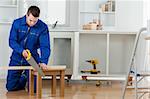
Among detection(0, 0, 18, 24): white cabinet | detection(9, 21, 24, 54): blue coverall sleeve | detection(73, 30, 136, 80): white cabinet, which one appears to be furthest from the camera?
detection(0, 0, 18, 24): white cabinet

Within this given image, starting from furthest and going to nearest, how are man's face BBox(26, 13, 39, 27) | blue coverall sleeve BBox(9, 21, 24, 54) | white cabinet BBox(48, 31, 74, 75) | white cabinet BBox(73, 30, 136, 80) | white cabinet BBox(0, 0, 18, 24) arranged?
white cabinet BBox(0, 0, 18, 24), white cabinet BBox(73, 30, 136, 80), white cabinet BBox(48, 31, 74, 75), blue coverall sleeve BBox(9, 21, 24, 54), man's face BBox(26, 13, 39, 27)

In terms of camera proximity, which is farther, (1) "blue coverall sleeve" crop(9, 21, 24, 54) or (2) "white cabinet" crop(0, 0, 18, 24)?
(2) "white cabinet" crop(0, 0, 18, 24)

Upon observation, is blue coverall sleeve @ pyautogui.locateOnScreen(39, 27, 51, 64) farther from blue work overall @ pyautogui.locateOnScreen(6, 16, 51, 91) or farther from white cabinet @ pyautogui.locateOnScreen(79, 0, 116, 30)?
white cabinet @ pyautogui.locateOnScreen(79, 0, 116, 30)

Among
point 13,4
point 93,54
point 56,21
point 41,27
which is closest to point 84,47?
point 93,54

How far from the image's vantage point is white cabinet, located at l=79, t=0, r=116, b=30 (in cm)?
587

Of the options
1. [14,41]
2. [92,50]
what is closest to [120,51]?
[92,50]

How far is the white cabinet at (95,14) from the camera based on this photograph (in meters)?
5.87

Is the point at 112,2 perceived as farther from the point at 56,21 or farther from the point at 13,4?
the point at 13,4

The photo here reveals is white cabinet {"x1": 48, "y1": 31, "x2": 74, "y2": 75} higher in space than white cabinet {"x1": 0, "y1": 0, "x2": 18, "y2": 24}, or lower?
lower

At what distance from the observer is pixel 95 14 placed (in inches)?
232

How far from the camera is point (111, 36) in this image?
5.71 metres

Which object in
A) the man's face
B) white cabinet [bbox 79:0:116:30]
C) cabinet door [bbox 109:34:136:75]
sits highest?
white cabinet [bbox 79:0:116:30]

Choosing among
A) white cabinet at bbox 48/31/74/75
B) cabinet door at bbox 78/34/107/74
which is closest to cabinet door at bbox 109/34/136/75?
cabinet door at bbox 78/34/107/74

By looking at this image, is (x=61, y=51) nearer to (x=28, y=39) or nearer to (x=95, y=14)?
(x=95, y=14)
